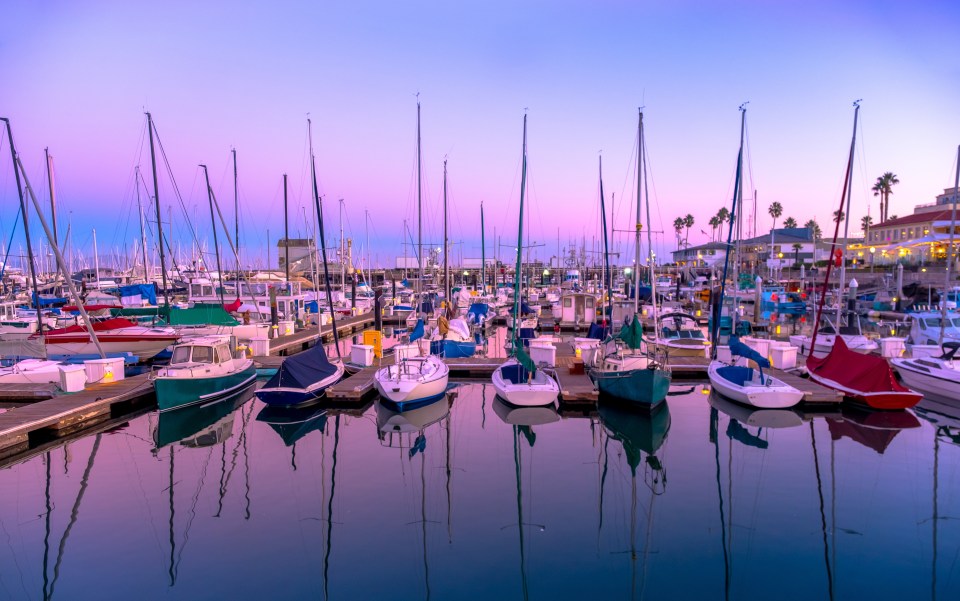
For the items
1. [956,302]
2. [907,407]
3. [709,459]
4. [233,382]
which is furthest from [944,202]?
[233,382]

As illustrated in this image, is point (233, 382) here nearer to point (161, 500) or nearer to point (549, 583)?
point (161, 500)

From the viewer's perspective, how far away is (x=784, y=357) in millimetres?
26234

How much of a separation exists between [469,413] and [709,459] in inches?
342

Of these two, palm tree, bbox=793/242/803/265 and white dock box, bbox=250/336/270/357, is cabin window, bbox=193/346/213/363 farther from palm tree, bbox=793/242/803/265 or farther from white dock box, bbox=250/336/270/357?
palm tree, bbox=793/242/803/265

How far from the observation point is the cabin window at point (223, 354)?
74.3 feet

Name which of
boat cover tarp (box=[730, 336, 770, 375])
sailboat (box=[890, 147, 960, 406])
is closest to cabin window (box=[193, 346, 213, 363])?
boat cover tarp (box=[730, 336, 770, 375])

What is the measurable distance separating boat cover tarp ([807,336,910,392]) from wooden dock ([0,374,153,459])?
1039 inches

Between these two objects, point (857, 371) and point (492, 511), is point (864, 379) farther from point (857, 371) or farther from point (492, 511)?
point (492, 511)

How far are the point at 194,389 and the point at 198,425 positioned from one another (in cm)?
176

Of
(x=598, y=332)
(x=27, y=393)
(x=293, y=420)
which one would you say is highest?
(x=598, y=332)

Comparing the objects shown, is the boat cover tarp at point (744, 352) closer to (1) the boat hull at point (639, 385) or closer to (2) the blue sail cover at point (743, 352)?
(2) the blue sail cover at point (743, 352)

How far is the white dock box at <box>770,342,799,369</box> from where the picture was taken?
26.2 meters

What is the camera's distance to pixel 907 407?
20.1 metres

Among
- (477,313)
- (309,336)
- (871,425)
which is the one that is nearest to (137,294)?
(309,336)
